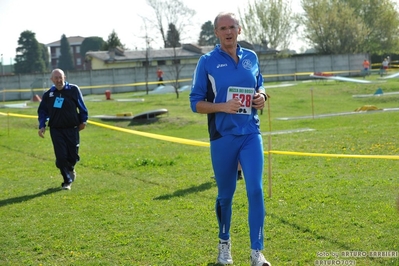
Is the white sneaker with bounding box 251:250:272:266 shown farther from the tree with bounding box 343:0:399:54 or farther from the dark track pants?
the tree with bounding box 343:0:399:54

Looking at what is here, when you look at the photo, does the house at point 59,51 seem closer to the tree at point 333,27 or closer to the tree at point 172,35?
the tree at point 333,27

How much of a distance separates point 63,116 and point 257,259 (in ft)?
19.9

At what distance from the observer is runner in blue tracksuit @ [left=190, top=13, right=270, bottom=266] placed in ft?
18.5

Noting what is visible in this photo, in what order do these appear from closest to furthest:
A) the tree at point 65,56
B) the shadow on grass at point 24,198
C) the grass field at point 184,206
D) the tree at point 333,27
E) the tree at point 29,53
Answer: the grass field at point 184,206 → the shadow on grass at point 24,198 → the tree at point 333,27 → the tree at point 29,53 → the tree at point 65,56

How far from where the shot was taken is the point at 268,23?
65.4 meters

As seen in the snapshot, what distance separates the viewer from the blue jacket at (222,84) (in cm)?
574

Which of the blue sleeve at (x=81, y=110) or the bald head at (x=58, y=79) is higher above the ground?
the bald head at (x=58, y=79)

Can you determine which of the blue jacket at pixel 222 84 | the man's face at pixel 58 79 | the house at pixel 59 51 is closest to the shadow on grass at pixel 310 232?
the blue jacket at pixel 222 84

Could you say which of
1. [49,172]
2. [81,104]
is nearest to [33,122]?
[49,172]

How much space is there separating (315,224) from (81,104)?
5170mm

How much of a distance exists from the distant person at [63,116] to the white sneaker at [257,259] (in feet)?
19.5

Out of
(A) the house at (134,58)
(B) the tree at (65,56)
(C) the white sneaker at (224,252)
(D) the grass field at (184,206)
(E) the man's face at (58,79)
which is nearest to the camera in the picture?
(C) the white sneaker at (224,252)

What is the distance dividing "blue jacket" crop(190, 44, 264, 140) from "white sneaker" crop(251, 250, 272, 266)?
41.1 inches

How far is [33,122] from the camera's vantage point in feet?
84.3
